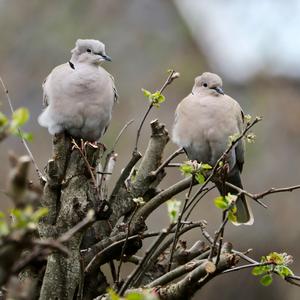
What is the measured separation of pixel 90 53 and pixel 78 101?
35 cm

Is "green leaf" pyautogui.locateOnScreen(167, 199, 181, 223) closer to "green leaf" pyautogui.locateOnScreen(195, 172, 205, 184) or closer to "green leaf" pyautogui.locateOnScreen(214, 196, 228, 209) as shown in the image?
"green leaf" pyautogui.locateOnScreen(214, 196, 228, 209)

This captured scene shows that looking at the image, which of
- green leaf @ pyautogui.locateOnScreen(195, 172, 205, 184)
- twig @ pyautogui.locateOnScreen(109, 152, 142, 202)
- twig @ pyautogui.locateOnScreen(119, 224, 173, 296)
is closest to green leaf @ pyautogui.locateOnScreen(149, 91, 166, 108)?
twig @ pyautogui.locateOnScreen(109, 152, 142, 202)

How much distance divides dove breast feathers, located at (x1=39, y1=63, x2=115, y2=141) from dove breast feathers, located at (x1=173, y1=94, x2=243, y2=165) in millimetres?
386

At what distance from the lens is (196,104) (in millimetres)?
4305

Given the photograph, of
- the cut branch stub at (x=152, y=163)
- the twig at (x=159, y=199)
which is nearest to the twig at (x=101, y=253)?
the twig at (x=159, y=199)

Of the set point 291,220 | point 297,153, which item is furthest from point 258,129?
point 291,220

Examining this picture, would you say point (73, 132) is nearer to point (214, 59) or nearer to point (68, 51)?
point (68, 51)

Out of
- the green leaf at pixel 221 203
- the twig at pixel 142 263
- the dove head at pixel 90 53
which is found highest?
the dove head at pixel 90 53

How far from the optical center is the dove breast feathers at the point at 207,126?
4.24 metres

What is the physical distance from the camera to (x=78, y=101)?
4.19 meters

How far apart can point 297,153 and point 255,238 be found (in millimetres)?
1147

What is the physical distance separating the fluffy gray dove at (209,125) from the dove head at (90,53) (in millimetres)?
486

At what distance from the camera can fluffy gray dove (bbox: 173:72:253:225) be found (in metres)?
4.24

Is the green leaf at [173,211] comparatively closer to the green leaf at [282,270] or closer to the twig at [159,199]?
the green leaf at [282,270]
